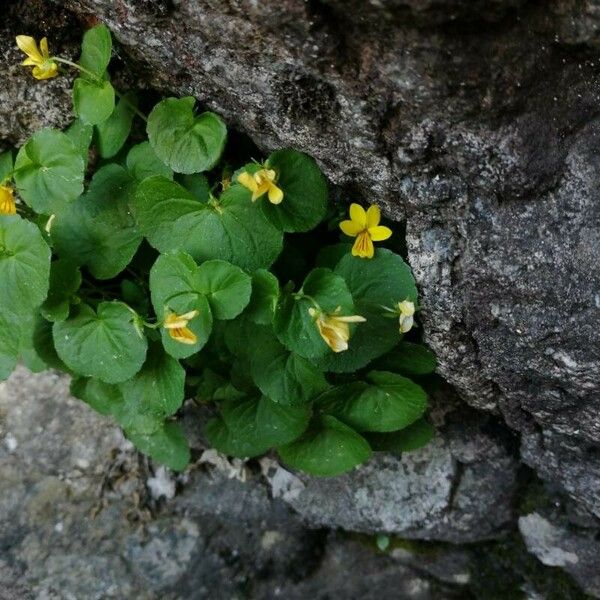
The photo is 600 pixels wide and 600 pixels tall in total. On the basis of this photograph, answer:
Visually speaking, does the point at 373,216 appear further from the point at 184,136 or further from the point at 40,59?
the point at 40,59

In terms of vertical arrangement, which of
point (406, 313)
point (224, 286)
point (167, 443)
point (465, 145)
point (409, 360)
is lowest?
Answer: point (167, 443)

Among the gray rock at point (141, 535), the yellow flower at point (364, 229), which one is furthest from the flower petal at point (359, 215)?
the gray rock at point (141, 535)

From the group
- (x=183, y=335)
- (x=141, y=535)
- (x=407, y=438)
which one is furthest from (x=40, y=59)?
(x=141, y=535)

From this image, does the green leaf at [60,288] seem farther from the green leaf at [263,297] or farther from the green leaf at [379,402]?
the green leaf at [379,402]

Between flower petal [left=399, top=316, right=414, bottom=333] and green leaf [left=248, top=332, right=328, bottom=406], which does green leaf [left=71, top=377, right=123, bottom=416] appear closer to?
green leaf [left=248, top=332, right=328, bottom=406]

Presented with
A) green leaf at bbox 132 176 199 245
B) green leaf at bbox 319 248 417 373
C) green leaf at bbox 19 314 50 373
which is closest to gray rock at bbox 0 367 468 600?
green leaf at bbox 19 314 50 373
